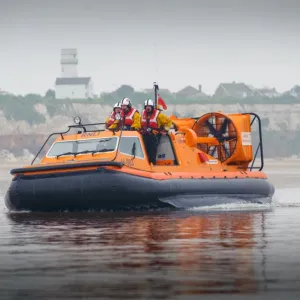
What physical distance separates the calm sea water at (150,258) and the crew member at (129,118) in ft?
10.9

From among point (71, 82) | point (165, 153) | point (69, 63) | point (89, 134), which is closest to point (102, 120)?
point (71, 82)

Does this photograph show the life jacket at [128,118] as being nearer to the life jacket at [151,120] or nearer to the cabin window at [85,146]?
the life jacket at [151,120]

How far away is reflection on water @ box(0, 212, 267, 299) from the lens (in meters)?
8.43

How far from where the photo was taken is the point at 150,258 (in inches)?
410

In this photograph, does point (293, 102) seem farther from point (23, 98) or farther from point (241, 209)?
point (241, 209)

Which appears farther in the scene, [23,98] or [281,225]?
[23,98]

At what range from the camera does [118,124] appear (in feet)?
66.0

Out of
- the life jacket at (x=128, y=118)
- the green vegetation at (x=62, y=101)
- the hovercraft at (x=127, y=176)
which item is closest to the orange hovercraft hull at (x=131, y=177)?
the hovercraft at (x=127, y=176)

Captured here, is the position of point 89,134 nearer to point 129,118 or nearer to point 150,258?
point 129,118

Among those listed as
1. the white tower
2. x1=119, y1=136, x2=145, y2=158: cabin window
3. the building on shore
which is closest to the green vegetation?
the building on shore

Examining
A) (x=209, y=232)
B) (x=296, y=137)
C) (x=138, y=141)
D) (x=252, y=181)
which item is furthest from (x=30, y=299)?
(x=296, y=137)

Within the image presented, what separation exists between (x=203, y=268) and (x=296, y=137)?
124004 millimetres

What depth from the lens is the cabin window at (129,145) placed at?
1891cm

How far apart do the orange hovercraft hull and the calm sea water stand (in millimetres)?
1370
